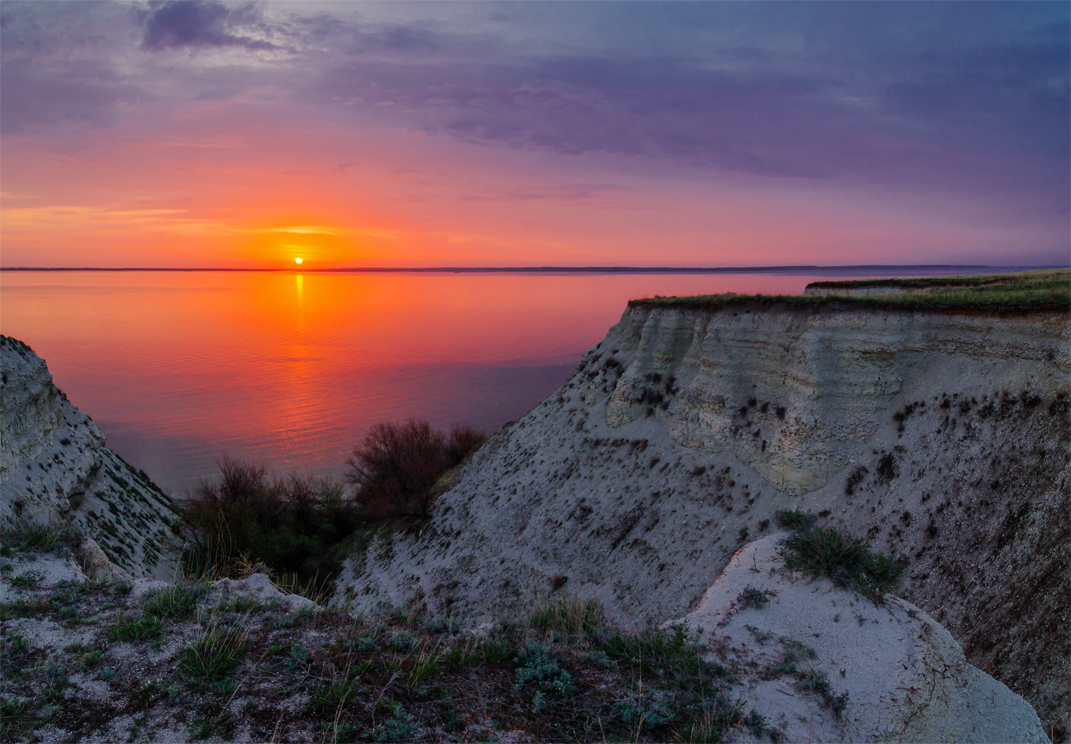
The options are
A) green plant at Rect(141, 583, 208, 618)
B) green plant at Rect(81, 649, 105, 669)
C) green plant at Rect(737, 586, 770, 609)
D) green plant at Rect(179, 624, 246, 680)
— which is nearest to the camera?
green plant at Rect(179, 624, 246, 680)

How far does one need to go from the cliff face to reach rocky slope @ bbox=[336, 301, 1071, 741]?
8632 mm

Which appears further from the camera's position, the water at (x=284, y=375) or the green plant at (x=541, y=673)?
the water at (x=284, y=375)

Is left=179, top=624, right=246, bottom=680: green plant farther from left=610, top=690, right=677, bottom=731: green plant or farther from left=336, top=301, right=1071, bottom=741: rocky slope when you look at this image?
left=336, top=301, right=1071, bottom=741: rocky slope

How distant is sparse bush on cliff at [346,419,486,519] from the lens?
97.7 ft

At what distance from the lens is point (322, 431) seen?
Answer: 46.7 m

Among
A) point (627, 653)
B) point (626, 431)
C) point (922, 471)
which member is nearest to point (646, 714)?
point (627, 653)

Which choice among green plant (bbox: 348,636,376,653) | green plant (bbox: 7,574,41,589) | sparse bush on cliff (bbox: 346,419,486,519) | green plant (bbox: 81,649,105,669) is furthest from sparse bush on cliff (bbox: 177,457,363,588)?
green plant (bbox: 348,636,376,653)

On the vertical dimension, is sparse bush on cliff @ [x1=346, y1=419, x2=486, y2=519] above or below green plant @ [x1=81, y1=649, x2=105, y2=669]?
below

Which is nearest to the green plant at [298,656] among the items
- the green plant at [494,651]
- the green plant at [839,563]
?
the green plant at [494,651]

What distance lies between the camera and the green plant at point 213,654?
243 inches

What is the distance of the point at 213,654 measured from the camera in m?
6.34

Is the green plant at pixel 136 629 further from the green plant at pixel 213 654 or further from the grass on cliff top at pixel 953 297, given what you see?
the grass on cliff top at pixel 953 297

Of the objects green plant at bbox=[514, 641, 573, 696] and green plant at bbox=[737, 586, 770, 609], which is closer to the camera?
green plant at bbox=[514, 641, 573, 696]

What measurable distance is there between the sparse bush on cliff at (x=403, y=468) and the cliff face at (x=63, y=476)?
10523 millimetres
